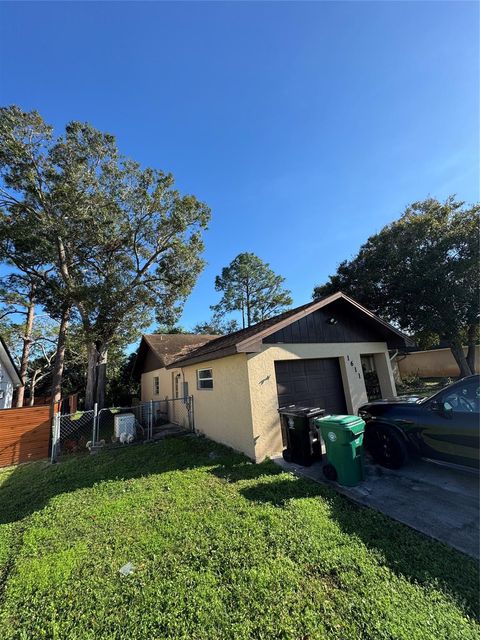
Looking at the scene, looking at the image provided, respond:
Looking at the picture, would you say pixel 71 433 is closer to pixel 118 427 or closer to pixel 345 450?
pixel 118 427

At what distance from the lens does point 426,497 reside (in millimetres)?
4328

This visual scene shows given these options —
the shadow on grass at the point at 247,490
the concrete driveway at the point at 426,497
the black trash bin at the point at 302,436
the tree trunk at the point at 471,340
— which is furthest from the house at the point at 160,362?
the tree trunk at the point at 471,340

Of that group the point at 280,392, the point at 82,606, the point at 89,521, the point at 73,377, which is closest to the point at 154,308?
the point at 73,377

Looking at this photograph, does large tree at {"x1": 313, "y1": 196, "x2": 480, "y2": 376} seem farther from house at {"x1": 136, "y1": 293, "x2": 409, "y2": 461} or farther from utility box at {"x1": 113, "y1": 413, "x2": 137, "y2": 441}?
utility box at {"x1": 113, "y1": 413, "x2": 137, "y2": 441}

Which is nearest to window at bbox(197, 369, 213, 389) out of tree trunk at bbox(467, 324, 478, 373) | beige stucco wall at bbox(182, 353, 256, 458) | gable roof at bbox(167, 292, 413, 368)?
beige stucco wall at bbox(182, 353, 256, 458)

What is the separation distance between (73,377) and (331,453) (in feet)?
79.1

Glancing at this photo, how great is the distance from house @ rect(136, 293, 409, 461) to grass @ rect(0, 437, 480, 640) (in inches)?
72.0

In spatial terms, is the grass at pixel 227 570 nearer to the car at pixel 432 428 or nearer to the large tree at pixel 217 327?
the car at pixel 432 428

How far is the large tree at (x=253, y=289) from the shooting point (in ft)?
91.0

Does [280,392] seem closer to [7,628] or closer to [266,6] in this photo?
[7,628]

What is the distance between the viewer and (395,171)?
884 centimetres

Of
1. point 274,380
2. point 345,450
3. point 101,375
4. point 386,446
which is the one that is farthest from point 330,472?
point 101,375

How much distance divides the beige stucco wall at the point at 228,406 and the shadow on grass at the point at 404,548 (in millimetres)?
2188

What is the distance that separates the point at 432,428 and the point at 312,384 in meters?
3.49
